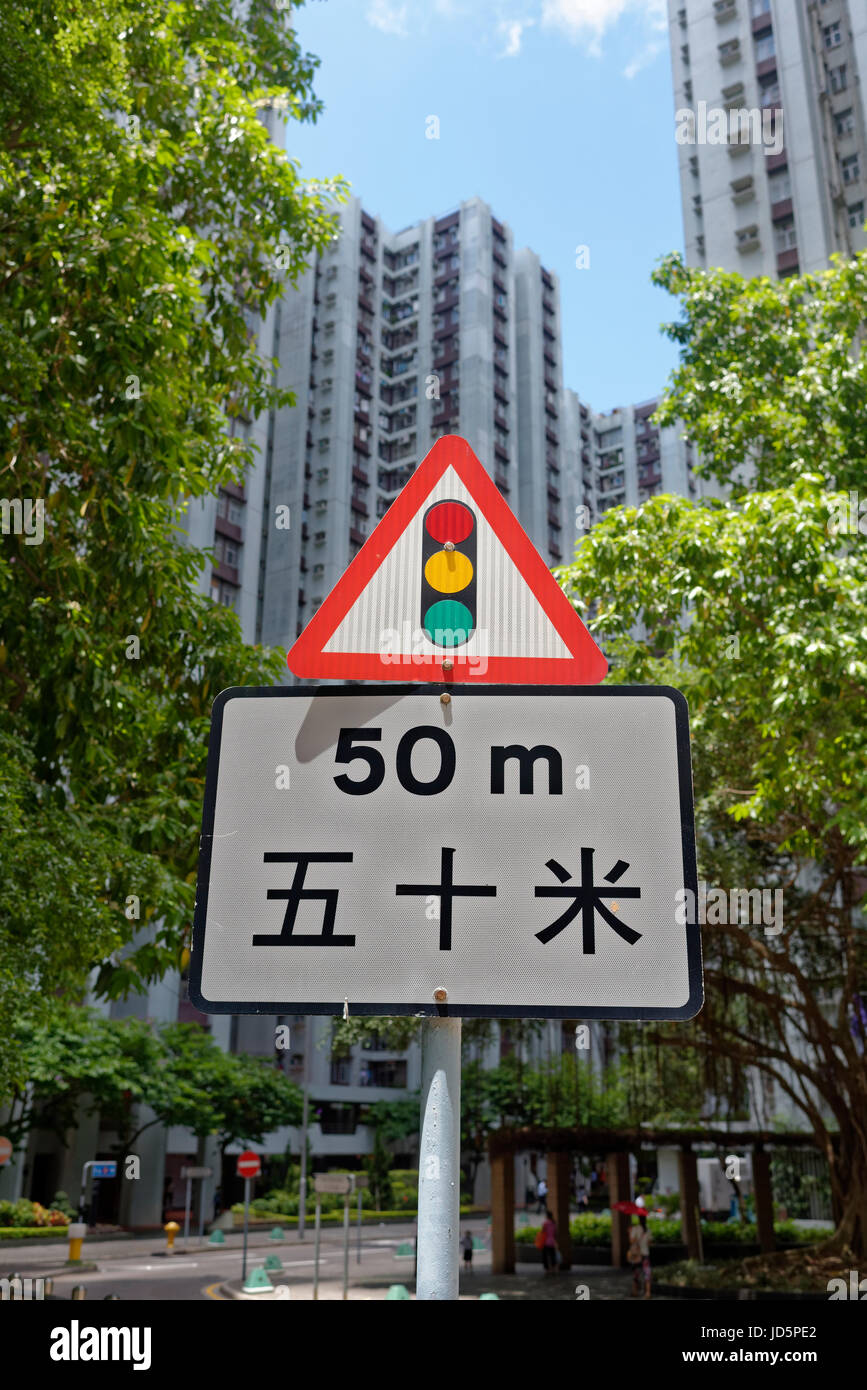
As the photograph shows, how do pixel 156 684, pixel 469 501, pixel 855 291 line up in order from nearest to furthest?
pixel 469 501 < pixel 156 684 < pixel 855 291

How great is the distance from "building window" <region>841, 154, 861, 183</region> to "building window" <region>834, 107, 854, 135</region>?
1.04 metres

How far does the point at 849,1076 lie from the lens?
17609mm

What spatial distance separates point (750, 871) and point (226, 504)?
32547 millimetres

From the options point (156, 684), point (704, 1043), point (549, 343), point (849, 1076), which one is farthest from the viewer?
point (549, 343)

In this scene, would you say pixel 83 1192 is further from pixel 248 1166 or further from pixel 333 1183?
pixel 333 1183

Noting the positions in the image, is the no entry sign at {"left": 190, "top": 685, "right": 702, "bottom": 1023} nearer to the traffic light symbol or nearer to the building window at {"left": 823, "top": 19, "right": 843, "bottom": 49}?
the traffic light symbol

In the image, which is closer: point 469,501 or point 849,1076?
point 469,501

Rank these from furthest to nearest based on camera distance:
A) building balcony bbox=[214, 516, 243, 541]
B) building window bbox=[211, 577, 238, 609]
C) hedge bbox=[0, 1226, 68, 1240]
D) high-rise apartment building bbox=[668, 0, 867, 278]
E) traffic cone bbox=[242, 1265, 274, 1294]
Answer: building balcony bbox=[214, 516, 243, 541], building window bbox=[211, 577, 238, 609], high-rise apartment building bbox=[668, 0, 867, 278], hedge bbox=[0, 1226, 68, 1240], traffic cone bbox=[242, 1265, 274, 1294]

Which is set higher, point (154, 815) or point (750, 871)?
point (750, 871)

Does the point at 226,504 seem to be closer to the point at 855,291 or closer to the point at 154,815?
the point at 855,291

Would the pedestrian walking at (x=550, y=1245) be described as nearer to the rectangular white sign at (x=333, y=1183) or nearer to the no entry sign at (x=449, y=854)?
the rectangular white sign at (x=333, y=1183)

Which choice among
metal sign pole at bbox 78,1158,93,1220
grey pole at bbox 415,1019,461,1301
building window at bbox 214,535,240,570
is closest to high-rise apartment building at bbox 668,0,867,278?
building window at bbox 214,535,240,570

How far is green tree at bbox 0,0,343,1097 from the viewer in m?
7.09
